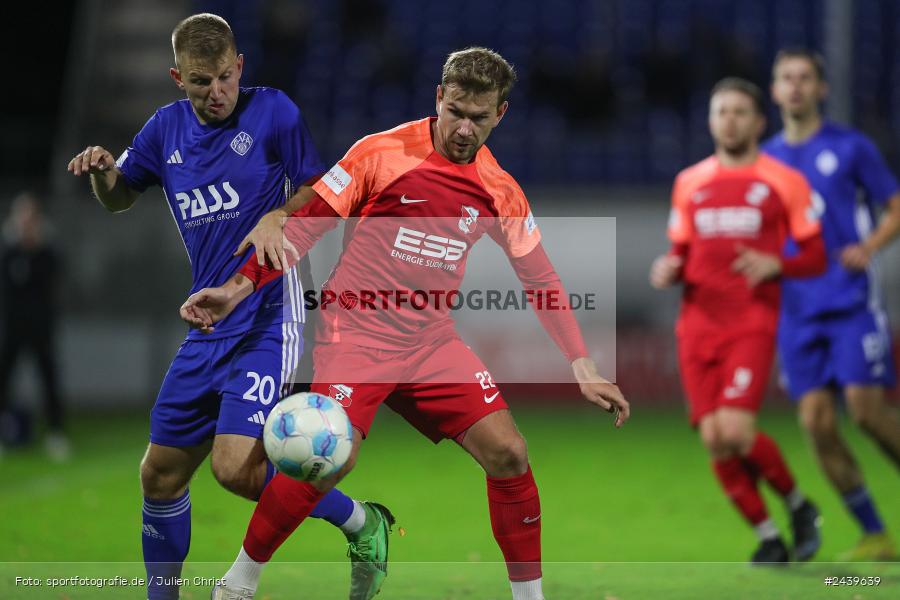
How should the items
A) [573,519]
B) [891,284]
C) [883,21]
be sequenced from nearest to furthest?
[573,519] → [891,284] → [883,21]

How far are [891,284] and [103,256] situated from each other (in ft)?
29.8

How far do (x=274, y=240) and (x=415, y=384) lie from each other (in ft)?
2.47

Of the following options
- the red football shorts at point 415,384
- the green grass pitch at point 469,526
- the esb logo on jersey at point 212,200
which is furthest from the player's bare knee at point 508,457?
the esb logo on jersey at point 212,200

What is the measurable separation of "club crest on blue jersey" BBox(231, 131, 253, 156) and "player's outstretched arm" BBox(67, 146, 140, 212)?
433 millimetres

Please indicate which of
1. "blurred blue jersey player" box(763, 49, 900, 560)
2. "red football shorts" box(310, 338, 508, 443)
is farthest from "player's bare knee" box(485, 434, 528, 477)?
"blurred blue jersey player" box(763, 49, 900, 560)

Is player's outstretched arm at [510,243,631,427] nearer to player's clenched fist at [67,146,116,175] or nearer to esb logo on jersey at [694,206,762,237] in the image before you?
player's clenched fist at [67,146,116,175]

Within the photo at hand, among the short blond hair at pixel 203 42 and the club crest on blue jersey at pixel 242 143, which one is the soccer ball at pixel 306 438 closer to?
the club crest on blue jersey at pixel 242 143

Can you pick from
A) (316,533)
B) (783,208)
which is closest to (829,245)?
(783,208)

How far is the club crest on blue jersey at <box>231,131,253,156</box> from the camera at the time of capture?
4336mm

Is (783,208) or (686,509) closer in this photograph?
(783,208)

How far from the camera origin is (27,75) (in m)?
18.9

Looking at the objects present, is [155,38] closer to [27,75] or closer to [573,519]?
[27,75]

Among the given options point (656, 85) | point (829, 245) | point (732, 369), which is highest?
point (656, 85)

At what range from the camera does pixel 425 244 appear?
431cm
